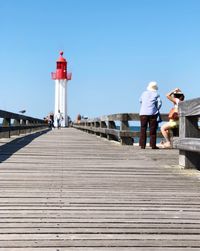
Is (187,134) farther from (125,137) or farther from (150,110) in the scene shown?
(125,137)

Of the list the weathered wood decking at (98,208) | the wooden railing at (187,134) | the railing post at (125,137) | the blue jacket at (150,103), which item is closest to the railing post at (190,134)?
the wooden railing at (187,134)

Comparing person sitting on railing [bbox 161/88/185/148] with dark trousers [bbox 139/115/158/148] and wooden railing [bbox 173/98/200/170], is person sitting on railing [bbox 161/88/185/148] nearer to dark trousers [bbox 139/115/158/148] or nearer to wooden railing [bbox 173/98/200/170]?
dark trousers [bbox 139/115/158/148]

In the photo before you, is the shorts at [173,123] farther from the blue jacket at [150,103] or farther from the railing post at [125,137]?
the railing post at [125,137]

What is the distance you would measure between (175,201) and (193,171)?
2.06 metres

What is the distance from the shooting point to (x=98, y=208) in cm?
382

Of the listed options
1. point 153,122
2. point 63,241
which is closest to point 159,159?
point 153,122

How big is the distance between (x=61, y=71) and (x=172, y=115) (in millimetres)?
50405

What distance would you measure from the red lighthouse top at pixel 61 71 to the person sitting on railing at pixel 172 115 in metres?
49.7

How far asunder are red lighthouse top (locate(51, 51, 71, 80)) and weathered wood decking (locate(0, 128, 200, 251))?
177 feet

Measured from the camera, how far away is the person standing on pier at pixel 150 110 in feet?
35.0

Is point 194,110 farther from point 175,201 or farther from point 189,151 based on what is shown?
point 175,201

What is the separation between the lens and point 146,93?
1073 cm

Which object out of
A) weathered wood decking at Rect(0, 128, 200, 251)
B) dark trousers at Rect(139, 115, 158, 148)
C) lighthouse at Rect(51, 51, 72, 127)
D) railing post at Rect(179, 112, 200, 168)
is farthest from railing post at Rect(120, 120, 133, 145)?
lighthouse at Rect(51, 51, 72, 127)

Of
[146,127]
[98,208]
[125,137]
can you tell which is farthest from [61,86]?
[98,208]
